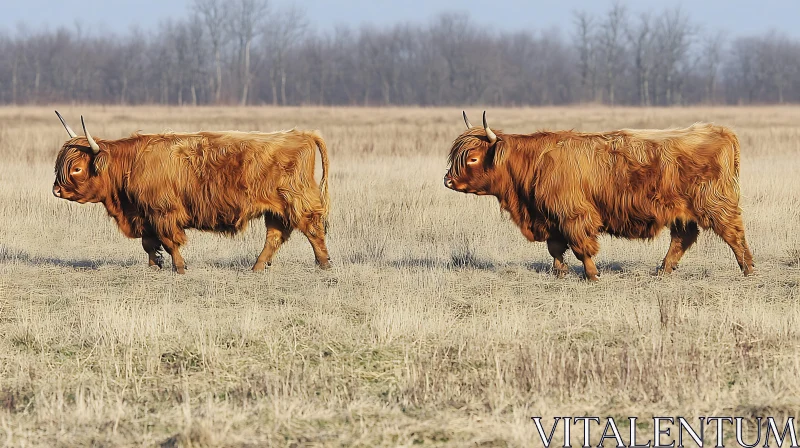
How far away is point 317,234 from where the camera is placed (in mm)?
8898

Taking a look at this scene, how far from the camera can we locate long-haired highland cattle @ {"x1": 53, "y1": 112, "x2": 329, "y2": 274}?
855cm

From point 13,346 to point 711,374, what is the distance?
3986mm

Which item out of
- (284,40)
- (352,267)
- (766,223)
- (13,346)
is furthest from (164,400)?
(284,40)

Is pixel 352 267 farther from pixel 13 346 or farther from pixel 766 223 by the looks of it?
pixel 766 223

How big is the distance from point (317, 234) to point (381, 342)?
2.96 metres

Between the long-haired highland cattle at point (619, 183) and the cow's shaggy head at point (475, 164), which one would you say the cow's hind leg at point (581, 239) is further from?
the cow's shaggy head at point (475, 164)

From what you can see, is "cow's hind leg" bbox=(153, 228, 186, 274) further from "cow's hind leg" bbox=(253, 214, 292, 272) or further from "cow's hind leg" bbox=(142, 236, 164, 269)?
"cow's hind leg" bbox=(253, 214, 292, 272)

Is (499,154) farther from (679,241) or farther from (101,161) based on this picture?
(101,161)

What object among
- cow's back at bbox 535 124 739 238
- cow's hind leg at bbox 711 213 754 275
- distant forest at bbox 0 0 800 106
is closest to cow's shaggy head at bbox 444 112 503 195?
cow's back at bbox 535 124 739 238

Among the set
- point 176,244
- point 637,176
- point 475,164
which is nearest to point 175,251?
point 176,244

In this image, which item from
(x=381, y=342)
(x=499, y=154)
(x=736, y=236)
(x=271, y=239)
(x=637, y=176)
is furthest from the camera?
(x=271, y=239)

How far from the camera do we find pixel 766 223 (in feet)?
37.2

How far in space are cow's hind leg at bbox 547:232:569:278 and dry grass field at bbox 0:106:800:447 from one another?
15cm

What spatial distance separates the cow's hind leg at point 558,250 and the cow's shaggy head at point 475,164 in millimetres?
651
